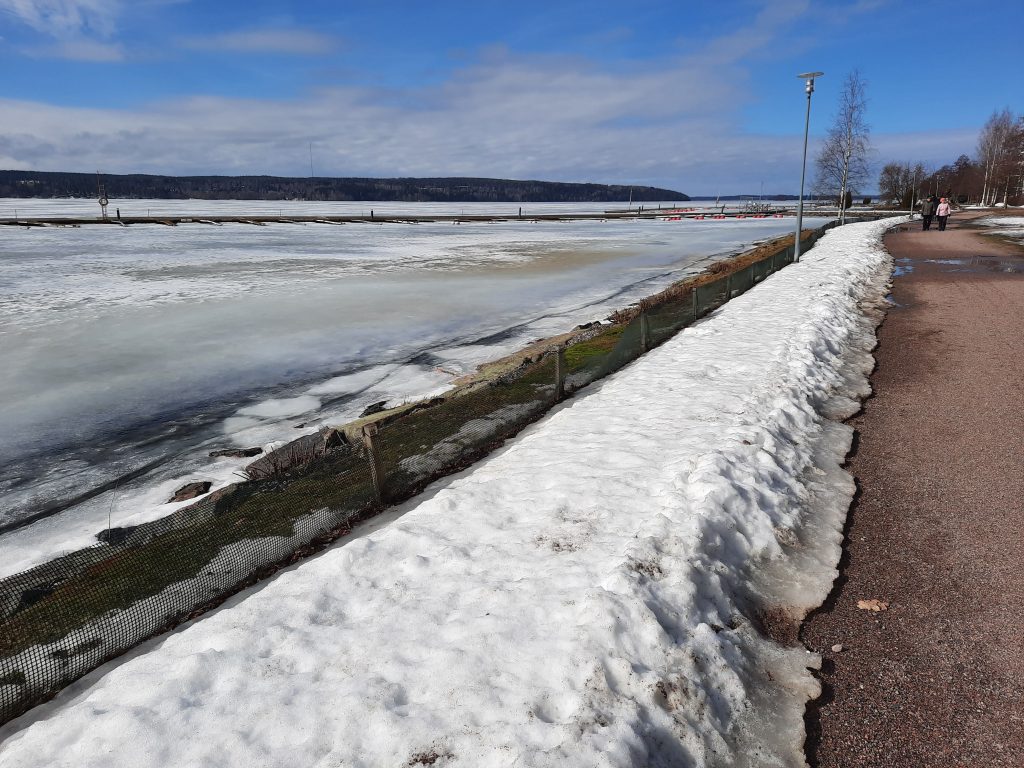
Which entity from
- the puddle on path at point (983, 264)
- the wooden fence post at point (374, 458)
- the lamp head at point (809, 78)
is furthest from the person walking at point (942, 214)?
the wooden fence post at point (374, 458)

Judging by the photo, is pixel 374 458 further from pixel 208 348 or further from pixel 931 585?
pixel 208 348

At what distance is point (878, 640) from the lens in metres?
4.18

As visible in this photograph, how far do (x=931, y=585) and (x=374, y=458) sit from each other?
4686 millimetres

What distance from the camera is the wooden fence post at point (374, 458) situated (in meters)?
5.97

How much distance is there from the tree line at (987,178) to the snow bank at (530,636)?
7596 centimetres

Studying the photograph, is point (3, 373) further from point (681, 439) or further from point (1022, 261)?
point (1022, 261)

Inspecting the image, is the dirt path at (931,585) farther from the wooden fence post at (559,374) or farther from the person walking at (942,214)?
the person walking at (942,214)

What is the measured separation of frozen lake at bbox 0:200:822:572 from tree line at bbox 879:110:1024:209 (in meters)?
65.3

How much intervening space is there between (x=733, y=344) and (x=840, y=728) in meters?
8.57

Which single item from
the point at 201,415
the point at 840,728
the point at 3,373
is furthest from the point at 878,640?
the point at 3,373

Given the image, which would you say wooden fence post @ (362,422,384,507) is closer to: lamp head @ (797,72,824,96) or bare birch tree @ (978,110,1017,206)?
lamp head @ (797,72,824,96)

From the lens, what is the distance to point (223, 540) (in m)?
5.14

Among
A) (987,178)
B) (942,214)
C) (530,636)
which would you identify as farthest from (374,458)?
(987,178)

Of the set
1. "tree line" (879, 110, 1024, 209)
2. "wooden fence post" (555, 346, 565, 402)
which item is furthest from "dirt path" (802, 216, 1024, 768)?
"tree line" (879, 110, 1024, 209)
